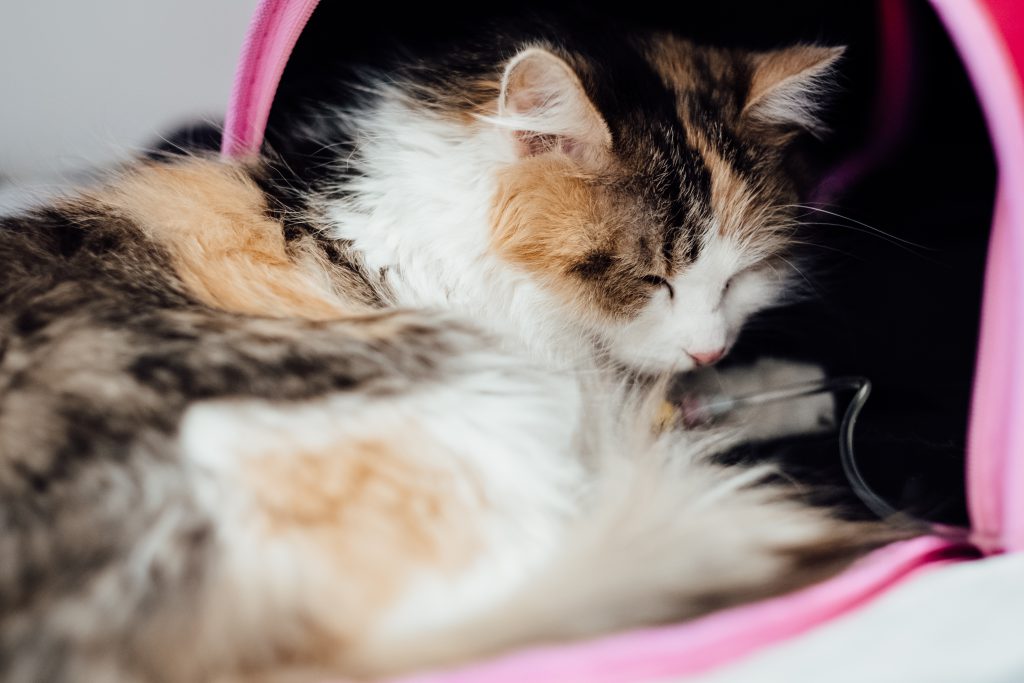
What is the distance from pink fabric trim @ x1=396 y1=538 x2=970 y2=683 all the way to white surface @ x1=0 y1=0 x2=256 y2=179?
4.21ft

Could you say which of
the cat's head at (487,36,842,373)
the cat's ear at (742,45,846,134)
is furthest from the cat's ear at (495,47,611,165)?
the cat's ear at (742,45,846,134)

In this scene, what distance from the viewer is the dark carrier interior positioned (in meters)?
1.08

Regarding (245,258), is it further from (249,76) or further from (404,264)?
(249,76)

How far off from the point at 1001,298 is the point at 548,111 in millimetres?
508

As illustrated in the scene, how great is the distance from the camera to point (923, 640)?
611 millimetres

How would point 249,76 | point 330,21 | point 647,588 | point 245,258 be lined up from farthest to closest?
point 330,21, point 249,76, point 245,258, point 647,588

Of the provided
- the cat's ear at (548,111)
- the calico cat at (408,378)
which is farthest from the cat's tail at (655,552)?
the cat's ear at (548,111)

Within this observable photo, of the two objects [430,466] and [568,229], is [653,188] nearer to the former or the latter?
[568,229]

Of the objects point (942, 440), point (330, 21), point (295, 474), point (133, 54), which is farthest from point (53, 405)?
point (133, 54)

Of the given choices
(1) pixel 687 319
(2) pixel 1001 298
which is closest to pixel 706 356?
(1) pixel 687 319

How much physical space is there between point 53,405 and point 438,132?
56cm

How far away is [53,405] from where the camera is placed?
0.61 meters

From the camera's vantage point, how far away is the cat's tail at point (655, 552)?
583mm

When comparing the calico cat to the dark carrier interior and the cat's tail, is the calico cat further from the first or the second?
the dark carrier interior
